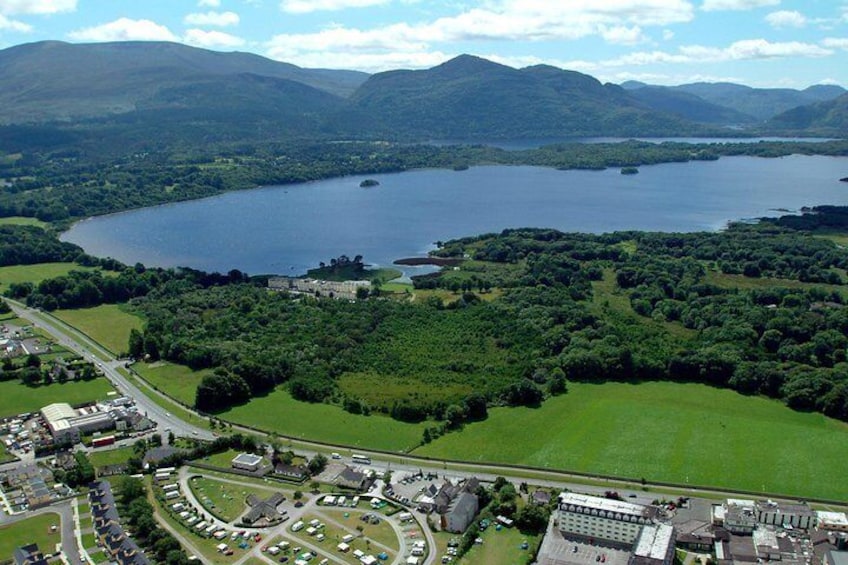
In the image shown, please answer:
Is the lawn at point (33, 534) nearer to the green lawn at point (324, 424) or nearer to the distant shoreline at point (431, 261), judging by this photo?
the green lawn at point (324, 424)

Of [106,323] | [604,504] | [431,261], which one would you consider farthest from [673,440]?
[431,261]

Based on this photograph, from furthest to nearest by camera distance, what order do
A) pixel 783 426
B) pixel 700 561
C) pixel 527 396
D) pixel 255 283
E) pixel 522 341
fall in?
pixel 255 283, pixel 522 341, pixel 527 396, pixel 783 426, pixel 700 561

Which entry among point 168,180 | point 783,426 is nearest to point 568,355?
point 783,426

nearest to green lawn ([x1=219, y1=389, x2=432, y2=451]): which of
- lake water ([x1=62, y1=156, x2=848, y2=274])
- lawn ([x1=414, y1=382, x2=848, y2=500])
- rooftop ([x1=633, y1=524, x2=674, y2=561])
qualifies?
lawn ([x1=414, y1=382, x2=848, y2=500])

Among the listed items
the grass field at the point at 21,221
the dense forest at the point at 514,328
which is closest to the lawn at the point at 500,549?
the dense forest at the point at 514,328

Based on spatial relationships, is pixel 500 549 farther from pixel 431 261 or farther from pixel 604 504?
pixel 431 261

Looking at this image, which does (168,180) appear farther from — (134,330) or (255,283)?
(134,330)
